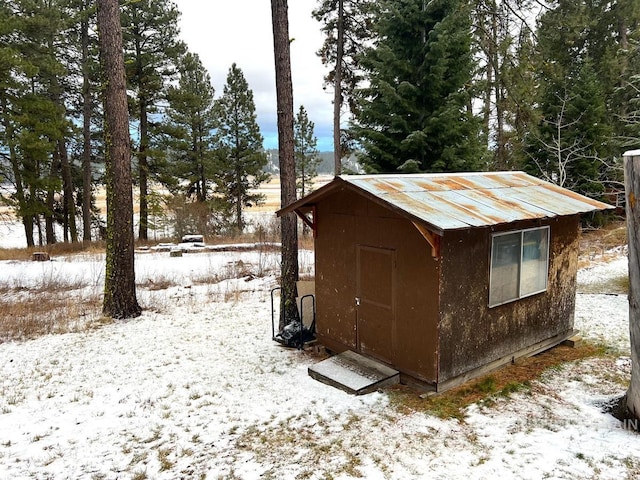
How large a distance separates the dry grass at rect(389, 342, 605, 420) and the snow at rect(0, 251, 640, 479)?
13cm

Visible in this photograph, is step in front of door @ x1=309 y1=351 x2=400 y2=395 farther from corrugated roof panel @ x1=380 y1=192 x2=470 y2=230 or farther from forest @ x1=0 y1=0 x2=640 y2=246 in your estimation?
forest @ x1=0 y1=0 x2=640 y2=246

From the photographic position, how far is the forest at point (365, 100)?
10.5 meters

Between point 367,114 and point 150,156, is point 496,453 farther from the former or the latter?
point 150,156

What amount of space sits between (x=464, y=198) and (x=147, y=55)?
17.4 m

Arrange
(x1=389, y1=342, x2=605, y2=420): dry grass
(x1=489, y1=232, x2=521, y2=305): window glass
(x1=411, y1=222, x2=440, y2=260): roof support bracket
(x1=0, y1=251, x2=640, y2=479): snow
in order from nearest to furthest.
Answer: (x1=0, y1=251, x2=640, y2=479): snow < (x1=411, y1=222, x2=440, y2=260): roof support bracket < (x1=389, y1=342, x2=605, y2=420): dry grass < (x1=489, y1=232, x2=521, y2=305): window glass

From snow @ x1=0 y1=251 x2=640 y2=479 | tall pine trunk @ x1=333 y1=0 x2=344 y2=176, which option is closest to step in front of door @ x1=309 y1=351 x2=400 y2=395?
snow @ x1=0 y1=251 x2=640 y2=479

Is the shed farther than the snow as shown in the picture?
Yes

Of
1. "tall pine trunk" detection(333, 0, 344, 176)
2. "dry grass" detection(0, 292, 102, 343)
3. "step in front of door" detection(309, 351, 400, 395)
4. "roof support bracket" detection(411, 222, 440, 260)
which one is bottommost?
"step in front of door" detection(309, 351, 400, 395)

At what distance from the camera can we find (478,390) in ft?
18.1

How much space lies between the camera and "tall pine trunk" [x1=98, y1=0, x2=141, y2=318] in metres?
8.31

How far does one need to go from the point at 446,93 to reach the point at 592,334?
20.4ft

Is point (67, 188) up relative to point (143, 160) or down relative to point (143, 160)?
down

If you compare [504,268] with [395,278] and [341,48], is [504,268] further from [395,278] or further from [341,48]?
[341,48]

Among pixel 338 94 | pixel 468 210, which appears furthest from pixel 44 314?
pixel 338 94
